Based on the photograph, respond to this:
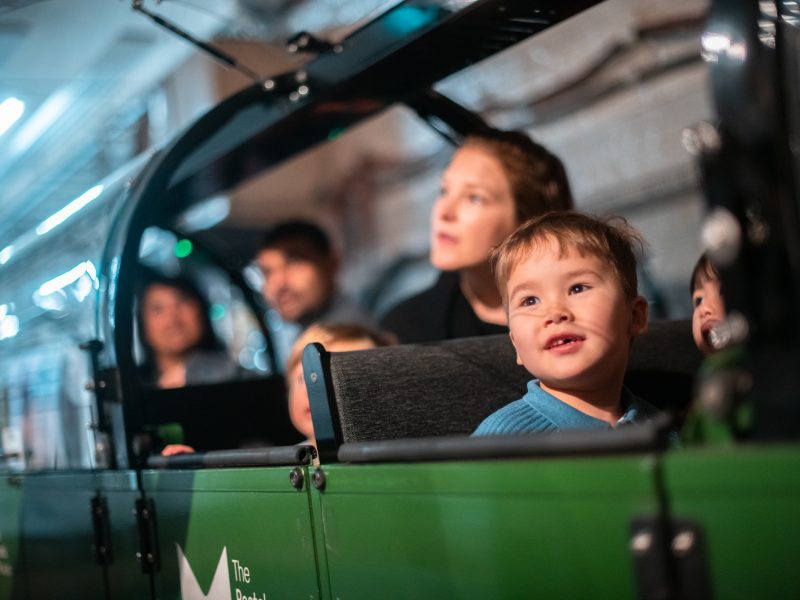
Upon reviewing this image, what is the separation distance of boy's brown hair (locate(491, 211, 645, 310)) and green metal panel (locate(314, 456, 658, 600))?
1.43ft

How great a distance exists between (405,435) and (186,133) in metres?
1.08

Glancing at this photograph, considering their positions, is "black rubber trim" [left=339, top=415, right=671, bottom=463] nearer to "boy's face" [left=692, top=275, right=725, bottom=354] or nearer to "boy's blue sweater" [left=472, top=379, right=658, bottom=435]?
"boy's blue sweater" [left=472, top=379, right=658, bottom=435]

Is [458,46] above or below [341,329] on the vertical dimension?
above

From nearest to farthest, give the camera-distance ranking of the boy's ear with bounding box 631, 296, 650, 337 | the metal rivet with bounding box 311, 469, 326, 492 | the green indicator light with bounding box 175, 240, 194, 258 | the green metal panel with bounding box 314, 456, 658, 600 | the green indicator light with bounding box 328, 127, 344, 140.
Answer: the green metal panel with bounding box 314, 456, 658, 600 < the metal rivet with bounding box 311, 469, 326, 492 < the boy's ear with bounding box 631, 296, 650, 337 < the green indicator light with bounding box 328, 127, 344, 140 < the green indicator light with bounding box 175, 240, 194, 258

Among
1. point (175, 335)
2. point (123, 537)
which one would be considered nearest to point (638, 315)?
point (123, 537)

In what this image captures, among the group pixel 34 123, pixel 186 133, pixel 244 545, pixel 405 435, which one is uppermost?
pixel 34 123

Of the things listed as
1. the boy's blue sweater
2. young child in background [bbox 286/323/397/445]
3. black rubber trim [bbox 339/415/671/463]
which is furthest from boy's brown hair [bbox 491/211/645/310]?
young child in background [bbox 286/323/397/445]

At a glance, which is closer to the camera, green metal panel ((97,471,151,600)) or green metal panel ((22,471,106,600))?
green metal panel ((97,471,151,600))

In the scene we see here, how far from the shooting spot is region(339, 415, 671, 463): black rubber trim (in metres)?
0.92

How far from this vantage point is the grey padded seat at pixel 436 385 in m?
1.55

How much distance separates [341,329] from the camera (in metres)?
2.29

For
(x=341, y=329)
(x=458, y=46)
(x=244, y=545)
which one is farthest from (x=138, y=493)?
(x=458, y=46)

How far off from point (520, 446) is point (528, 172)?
1.25m

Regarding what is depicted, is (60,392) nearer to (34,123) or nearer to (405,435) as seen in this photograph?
(405,435)
